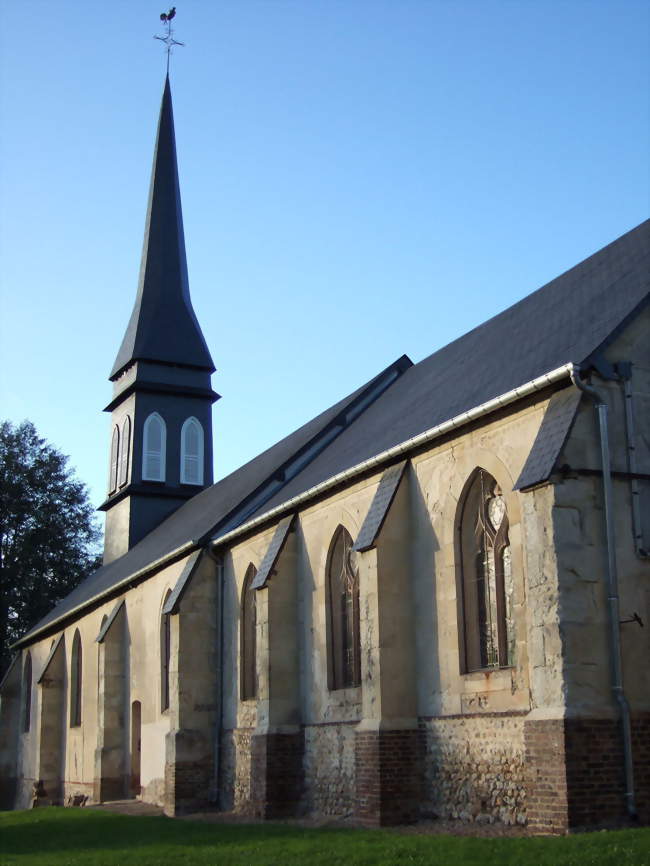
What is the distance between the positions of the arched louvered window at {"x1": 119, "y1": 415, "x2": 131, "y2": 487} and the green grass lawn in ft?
57.3

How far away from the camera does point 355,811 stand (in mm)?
15234

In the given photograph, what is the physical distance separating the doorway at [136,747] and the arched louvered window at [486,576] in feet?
47.8

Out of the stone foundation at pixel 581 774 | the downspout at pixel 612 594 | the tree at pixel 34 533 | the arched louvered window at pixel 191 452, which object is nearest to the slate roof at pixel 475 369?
Result: the downspout at pixel 612 594

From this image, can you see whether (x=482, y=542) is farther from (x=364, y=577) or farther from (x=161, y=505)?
(x=161, y=505)

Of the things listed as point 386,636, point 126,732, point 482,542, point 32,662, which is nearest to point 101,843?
point 386,636

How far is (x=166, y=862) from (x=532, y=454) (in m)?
→ 6.45

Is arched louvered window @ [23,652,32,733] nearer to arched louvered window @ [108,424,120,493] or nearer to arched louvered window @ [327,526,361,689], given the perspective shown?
arched louvered window @ [108,424,120,493]

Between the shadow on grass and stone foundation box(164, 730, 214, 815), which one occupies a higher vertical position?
stone foundation box(164, 730, 214, 815)

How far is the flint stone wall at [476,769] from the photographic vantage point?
12.8 m

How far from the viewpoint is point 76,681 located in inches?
1310

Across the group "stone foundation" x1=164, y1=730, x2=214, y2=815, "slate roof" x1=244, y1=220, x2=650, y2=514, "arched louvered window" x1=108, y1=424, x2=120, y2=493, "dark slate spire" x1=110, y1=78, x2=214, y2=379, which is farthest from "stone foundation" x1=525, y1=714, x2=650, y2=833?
"arched louvered window" x1=108, y1=424, x2=120, y2=493

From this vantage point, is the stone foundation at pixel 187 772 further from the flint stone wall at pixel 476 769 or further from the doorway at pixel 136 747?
the flint stone wall at pixel 476 769

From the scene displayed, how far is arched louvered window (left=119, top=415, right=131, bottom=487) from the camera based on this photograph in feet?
117

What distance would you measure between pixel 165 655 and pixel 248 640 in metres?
4.87
